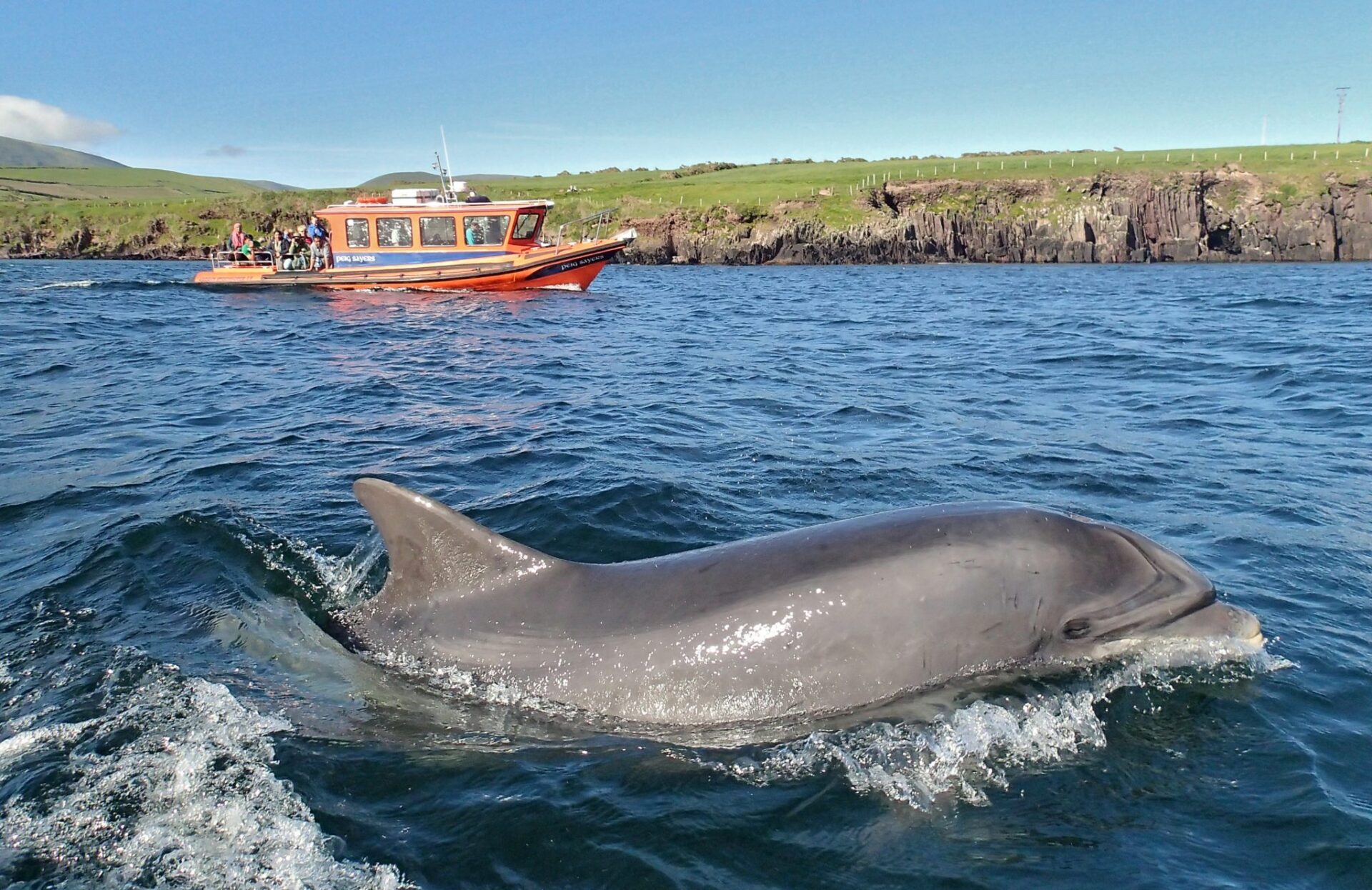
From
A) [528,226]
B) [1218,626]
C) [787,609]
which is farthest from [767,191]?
[787,609]

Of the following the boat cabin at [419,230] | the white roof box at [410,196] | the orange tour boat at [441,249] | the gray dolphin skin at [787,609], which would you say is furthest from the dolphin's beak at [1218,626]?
the white roof box at [410,196]

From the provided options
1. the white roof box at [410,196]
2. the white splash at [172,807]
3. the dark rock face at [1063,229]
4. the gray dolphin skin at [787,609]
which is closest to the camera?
the white splash at [172,807]

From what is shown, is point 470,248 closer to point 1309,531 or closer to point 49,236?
point 1309,531

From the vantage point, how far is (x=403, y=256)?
35125mm

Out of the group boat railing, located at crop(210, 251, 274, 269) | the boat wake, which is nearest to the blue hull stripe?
boat railing, located at crop(210, 251, 274, 269)

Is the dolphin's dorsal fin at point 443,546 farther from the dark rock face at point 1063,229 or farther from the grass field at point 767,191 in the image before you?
the grass field at point 767,191

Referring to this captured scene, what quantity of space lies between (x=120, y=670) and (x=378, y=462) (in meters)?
5.31

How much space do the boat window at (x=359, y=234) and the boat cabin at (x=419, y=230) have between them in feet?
0.08

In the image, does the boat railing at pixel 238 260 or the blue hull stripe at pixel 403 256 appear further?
the boat railing at pixel 238 260

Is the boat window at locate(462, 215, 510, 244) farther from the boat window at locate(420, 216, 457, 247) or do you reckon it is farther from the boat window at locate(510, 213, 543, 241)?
the boat window at locate(510, 213, 543, 241)

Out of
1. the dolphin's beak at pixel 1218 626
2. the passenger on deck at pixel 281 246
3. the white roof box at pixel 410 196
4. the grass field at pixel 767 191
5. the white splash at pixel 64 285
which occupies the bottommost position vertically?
the dolphin's beak at pixel 1218 626

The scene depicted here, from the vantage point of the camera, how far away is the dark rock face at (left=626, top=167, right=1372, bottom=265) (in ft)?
205

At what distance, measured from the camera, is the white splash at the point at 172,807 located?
3.65 meters

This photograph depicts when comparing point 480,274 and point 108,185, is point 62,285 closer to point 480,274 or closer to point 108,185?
point 480,274
